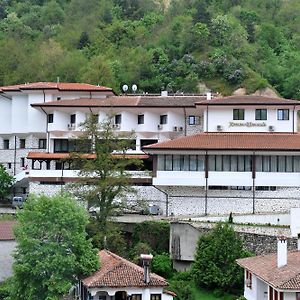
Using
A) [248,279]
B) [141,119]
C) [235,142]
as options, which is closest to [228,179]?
[235,142]

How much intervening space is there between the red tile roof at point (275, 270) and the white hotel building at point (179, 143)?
13118 millimetres

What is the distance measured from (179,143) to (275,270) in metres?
19.3

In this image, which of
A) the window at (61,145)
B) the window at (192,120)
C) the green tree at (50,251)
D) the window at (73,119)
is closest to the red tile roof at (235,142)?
the window at (192,120)

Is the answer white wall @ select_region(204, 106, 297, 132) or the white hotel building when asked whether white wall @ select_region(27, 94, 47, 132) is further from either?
white wall @ select_region(204, 106, 297, 132)

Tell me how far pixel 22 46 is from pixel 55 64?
8250 millimetres

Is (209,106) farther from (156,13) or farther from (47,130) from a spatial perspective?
(156,13)

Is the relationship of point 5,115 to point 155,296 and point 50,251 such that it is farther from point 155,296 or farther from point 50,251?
point 155,296

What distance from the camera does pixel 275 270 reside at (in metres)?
38.6

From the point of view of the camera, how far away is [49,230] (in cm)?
4166

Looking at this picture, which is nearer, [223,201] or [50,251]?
[50,251]

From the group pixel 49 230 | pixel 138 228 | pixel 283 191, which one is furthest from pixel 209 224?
pixel 49 230

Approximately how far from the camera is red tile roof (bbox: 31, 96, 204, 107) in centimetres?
6481

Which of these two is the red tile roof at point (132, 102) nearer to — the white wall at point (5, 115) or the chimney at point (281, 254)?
the white wall at point (5, 115)

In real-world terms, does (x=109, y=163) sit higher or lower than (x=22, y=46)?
lower
